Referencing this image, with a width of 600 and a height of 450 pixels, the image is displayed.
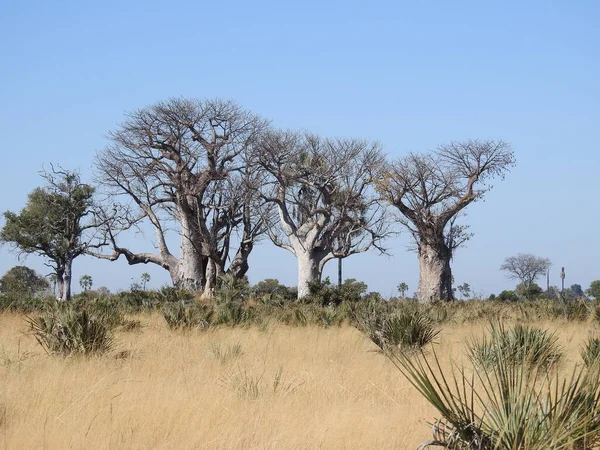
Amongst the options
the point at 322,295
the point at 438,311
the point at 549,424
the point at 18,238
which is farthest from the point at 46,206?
the point at 549,424

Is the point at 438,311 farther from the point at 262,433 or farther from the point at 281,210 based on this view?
the point at 281,210

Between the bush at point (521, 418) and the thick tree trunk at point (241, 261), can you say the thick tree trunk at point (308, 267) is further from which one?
the bush at point (521, 418)

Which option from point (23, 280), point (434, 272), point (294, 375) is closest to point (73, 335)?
point (294, 375)

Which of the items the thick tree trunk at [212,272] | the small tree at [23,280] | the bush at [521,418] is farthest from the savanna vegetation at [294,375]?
the small tree at [23,280]

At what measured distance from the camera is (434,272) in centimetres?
3419

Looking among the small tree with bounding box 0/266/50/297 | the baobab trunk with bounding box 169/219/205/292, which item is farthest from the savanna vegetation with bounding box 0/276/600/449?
the small tree with bounding box 0/266/50/297

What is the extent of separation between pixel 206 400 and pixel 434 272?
28.2 meters

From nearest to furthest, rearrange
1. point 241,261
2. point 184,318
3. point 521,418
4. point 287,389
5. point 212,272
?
point 521,418 → point 287,389 → point 184,318 → point 212,272 → point 241,261

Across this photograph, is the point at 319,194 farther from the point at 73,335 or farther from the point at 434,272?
the point at 73,335

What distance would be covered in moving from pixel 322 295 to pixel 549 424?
18.9 m

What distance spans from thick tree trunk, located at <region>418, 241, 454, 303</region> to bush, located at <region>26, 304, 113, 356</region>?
83.3 ft

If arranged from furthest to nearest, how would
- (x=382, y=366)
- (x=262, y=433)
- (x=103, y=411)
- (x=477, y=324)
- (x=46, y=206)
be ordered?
1. (x=46, y=206)
2. (x=477, y=324)
3. (x=382, y=366)
4. (x=103, y=411)
5. (x=262, y=433)

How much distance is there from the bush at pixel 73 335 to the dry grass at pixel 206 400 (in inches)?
8.7

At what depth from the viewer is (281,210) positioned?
3391 cm
